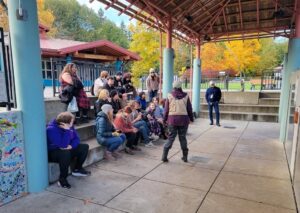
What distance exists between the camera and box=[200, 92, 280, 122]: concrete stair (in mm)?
10203

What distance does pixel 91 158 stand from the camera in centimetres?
467

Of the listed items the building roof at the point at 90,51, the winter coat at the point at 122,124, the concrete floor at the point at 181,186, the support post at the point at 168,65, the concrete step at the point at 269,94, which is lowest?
the concrete floor at the point at 181,186

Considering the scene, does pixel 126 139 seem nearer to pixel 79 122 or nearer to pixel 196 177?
pixel 79 122

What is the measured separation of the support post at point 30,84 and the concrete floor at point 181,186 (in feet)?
1.52

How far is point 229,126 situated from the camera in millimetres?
9078

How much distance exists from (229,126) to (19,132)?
7.59 m

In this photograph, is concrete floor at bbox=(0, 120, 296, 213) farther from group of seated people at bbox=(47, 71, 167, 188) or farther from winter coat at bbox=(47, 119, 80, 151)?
winter coat at bbox=(47, 119, 80, 151)

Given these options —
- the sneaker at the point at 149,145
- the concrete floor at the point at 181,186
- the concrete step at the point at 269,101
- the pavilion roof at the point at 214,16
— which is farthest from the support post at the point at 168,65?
the concrete step at the point at 269,101

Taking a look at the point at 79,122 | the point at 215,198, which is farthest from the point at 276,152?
the point at 79,122

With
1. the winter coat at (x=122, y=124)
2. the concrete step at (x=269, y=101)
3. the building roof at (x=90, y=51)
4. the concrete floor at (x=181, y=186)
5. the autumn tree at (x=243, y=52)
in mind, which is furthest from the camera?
the autumn tree at (x=243, y=52)

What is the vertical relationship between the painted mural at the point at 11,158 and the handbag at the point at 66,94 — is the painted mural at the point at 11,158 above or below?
below

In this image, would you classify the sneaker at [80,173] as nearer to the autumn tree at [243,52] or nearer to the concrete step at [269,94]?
the concrete step at [269,94]

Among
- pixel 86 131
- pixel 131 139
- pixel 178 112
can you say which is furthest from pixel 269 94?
pixel 86 131

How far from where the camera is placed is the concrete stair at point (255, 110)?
10.2m
